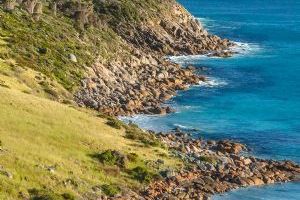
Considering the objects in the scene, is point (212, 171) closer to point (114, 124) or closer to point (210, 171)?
point (210, 171)

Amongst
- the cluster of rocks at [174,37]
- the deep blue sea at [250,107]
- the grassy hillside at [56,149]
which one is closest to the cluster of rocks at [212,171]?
the deep blue sea at [250,107]

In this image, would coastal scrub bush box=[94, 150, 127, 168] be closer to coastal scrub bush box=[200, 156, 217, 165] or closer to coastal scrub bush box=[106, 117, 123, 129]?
coastal scrub bush box=[200, 156, 217, 165]

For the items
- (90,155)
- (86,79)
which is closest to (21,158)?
(90,155)

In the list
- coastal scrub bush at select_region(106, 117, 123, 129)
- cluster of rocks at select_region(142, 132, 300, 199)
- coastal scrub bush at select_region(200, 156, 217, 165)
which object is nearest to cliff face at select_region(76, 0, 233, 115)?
coastal scrub bush at select_region(106, 117, 123, 129)

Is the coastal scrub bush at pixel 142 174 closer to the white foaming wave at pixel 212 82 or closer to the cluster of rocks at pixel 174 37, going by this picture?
the white foaming wave at pixel 212 82

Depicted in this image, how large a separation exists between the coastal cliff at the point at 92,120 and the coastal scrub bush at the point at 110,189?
119 millimetres

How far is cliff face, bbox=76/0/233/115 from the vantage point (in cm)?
9794

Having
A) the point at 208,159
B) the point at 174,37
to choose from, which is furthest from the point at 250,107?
the point at 174,37

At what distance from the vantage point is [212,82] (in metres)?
123

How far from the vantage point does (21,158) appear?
187 ft

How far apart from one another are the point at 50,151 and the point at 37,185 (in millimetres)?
7566

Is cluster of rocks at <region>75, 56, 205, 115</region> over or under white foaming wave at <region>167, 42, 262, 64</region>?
under

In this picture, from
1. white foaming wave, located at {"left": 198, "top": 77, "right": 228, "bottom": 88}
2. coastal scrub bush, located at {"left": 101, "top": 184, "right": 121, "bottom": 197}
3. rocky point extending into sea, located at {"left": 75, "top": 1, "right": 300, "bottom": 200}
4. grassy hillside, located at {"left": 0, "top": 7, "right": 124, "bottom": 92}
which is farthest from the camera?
white foaming wave, located at {"left": 198, "top": 77, "right": 228, "bottom": 88}

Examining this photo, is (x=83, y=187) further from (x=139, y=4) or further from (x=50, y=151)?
(x=139, y=4)
